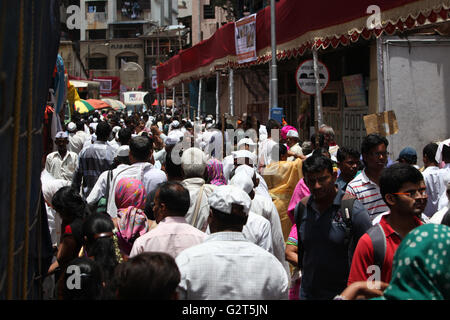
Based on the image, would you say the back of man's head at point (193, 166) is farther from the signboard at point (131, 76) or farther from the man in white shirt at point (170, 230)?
the signboard at point (131, 76)

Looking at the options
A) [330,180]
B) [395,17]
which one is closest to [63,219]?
[330,180]

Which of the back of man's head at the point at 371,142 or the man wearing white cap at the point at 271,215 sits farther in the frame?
the back of man's head at the point at 371,142

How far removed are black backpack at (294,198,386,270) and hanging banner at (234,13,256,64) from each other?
393 inches

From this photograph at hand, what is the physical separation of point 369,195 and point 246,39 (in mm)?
10220

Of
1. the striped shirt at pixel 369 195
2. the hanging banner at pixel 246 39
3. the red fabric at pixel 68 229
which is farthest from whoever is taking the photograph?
the hanging banner at pixel 246 39

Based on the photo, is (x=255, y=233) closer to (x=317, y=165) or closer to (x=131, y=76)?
(x=317, y=165)

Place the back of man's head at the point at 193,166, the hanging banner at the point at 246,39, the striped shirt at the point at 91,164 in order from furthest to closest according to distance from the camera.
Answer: the hanging banner at the point at 246,39
the striped shirt at the point at 91,164
the back of man's head at the point at 193,166

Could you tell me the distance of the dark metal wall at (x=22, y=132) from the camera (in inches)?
80.0

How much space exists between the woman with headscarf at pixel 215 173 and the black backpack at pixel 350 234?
1.93 meters

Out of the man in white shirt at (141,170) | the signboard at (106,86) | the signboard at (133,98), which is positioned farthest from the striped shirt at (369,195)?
the signboard at (106,86)

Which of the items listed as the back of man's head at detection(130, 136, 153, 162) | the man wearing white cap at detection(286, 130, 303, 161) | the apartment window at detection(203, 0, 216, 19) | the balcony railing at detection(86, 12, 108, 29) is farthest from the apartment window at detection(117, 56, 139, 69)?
the back of man's head at detection(130, 136, 153, 162)

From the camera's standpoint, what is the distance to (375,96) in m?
9.93

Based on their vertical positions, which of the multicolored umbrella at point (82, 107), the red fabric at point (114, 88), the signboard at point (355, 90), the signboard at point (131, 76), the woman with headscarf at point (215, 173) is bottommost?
the woman with headscarf at point (215, 173)

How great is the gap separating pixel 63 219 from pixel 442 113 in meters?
6.12
